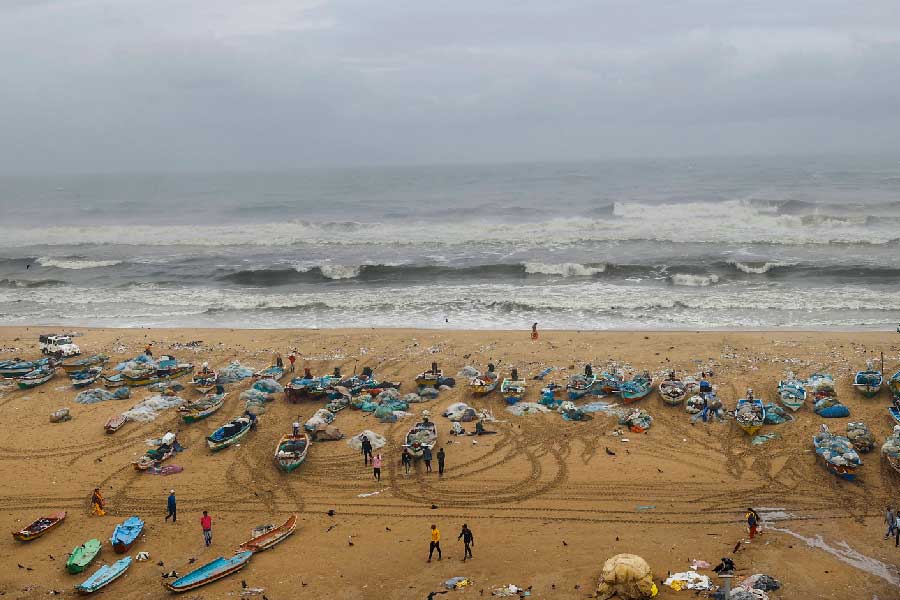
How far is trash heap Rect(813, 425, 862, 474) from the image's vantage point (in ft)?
54.6

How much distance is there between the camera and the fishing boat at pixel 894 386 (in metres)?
20.6

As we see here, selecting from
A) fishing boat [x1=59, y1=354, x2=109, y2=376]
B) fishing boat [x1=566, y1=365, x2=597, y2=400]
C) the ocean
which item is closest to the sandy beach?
fishing boat [x1=59, y1=354, x2=109, y2=376]

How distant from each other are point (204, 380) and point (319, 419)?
5.82 metres

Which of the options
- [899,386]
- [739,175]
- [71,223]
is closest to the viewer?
[899,386]

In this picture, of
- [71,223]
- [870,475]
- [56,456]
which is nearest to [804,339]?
[870,475]

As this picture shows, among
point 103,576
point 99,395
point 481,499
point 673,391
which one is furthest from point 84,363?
point 673,391

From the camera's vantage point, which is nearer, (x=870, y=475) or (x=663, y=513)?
(x=663, y=513)

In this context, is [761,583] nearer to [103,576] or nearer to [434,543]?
[434,543]

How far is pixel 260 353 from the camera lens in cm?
2798

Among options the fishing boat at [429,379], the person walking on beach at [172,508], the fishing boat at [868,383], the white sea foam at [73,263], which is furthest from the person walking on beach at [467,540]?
the white sea foam at [73,263]

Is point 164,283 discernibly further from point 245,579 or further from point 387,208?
point 387,208

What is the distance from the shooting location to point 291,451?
734 inches

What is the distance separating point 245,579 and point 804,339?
23019 mm

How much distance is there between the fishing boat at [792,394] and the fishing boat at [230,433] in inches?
631
